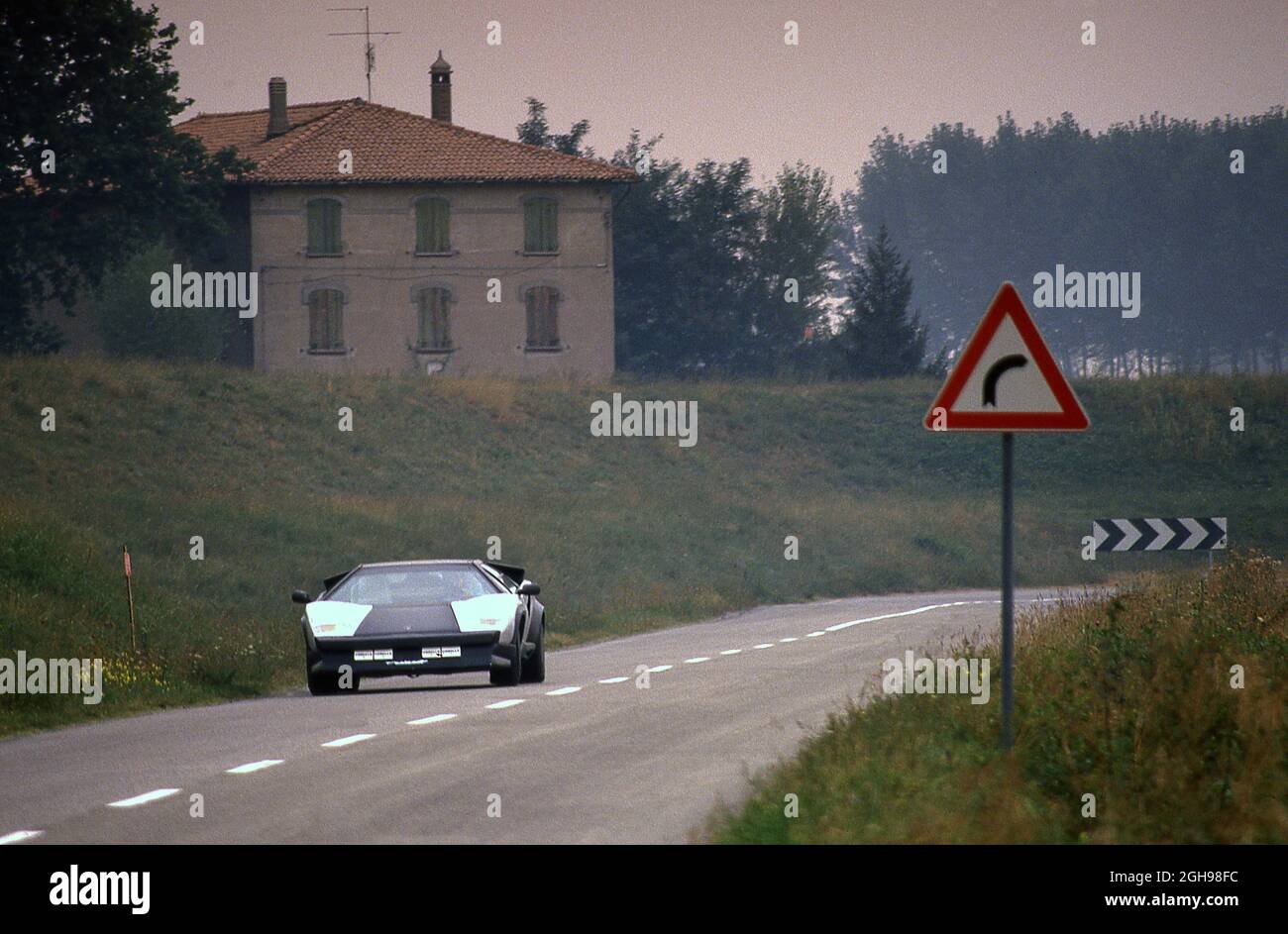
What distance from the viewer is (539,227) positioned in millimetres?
73062

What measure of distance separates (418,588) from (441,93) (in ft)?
204

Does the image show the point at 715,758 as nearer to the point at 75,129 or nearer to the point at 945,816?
the point at 945,816

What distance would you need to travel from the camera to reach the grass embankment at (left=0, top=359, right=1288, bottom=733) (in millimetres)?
24922

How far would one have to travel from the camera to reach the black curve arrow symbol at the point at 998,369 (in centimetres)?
1070

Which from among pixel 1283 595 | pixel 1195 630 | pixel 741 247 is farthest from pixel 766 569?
pixel 741 247

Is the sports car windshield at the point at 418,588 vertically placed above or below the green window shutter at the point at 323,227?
below

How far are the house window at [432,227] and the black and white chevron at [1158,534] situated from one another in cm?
4145

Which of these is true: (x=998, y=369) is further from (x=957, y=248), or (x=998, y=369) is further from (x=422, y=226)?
(x=957, y=248)

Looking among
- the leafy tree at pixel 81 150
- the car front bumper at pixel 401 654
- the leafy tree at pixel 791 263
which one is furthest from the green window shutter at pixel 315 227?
the car front bumper at pixel 401 654

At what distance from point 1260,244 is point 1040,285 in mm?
14909

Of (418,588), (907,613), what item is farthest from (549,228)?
(418,588)

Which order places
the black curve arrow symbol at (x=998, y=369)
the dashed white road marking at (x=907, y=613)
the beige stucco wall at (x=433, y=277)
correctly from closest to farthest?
the black curve arrow symbol at (x=998, y=369) → the dashed white road marking at (x=907, y=613) → the beige stucco wall at (x=433, y=277)

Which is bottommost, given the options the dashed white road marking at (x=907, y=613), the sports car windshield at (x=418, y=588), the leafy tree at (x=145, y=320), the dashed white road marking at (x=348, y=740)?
the dashed white road marking at (x=907, y=613)

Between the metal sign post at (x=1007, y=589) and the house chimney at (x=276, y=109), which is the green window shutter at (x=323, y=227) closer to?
→ the house chimney at (x=276, y=109)
